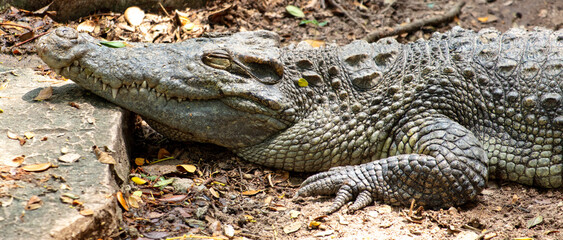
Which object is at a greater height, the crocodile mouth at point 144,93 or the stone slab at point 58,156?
the crocodile mouth at point 144,93

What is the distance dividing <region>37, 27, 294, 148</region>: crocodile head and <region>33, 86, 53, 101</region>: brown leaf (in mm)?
316

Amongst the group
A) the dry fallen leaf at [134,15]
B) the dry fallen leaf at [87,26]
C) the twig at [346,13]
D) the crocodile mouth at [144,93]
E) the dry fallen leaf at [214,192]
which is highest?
the twig at [346,13]

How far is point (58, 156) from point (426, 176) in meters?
2.70

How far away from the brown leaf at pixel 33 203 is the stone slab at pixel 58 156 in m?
0.03

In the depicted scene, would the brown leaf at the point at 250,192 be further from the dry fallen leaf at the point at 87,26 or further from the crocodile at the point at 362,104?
the dry fallen leaf at the point at 87,26

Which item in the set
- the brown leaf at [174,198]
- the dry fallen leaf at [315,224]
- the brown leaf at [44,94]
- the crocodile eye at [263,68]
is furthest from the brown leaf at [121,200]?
the crocodile eye at [263,68]

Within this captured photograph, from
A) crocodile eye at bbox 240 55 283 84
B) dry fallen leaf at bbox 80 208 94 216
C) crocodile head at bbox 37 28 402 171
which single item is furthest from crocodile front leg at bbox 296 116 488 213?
dry fallen leaf at bbox 80 208 94 216

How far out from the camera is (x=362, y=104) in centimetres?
447

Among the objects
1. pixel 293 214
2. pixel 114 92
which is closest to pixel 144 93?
pixel 114 92

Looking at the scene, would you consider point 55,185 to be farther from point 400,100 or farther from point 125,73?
point 400,100

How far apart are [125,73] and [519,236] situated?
319 centimetres

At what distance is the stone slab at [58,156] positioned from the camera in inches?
116

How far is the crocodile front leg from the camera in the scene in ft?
13.2

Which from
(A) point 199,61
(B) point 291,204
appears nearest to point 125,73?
(A) point 199,61
